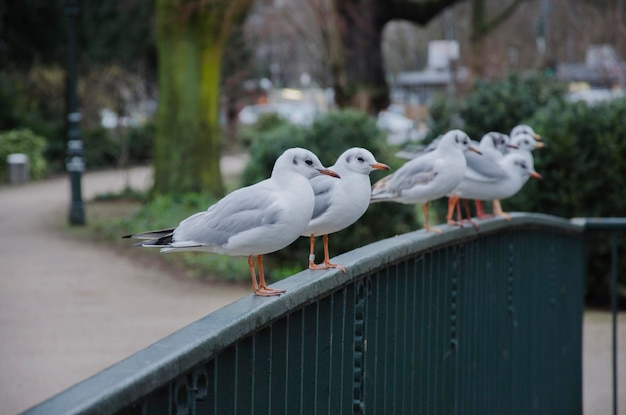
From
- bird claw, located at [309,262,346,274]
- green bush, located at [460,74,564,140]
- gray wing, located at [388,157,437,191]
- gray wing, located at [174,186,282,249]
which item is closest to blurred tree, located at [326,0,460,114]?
green bush, located at [460,74,564,140]

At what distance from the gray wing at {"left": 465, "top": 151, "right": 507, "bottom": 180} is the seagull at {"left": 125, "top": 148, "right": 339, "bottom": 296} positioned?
2.24 metres

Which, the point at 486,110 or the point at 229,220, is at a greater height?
the point at 486,110

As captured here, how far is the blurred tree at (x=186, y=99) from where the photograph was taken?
1956 cm

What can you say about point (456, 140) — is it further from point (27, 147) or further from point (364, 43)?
point (27, 147)

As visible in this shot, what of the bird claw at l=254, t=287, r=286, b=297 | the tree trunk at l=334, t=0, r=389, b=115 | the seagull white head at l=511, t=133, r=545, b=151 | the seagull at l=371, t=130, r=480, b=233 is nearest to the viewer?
the bird claw at l=254, t=287, r=286, b=297

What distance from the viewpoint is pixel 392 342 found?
12.6 feet

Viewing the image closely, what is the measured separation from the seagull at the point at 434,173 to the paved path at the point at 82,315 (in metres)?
4.33

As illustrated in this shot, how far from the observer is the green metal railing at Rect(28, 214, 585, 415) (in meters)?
2.27

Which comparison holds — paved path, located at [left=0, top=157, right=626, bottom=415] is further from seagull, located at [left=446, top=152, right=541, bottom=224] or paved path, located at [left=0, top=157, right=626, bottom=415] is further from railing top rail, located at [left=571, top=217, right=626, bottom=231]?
seagull, located at [left=446, top=152, right=541, bottom=224]

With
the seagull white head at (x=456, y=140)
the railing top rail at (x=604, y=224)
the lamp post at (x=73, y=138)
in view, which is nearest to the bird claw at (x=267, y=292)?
the seagull white head at (x=456, y=140)

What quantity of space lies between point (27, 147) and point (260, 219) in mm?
29987

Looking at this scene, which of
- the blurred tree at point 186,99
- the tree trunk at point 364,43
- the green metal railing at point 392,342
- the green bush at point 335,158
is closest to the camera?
the green metal railing at point 392,342

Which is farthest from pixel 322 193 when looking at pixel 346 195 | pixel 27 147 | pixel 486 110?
pixel 27 147

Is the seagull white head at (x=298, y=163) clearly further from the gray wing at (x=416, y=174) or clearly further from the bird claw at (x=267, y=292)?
the gray wing at (x=416, y=174)
